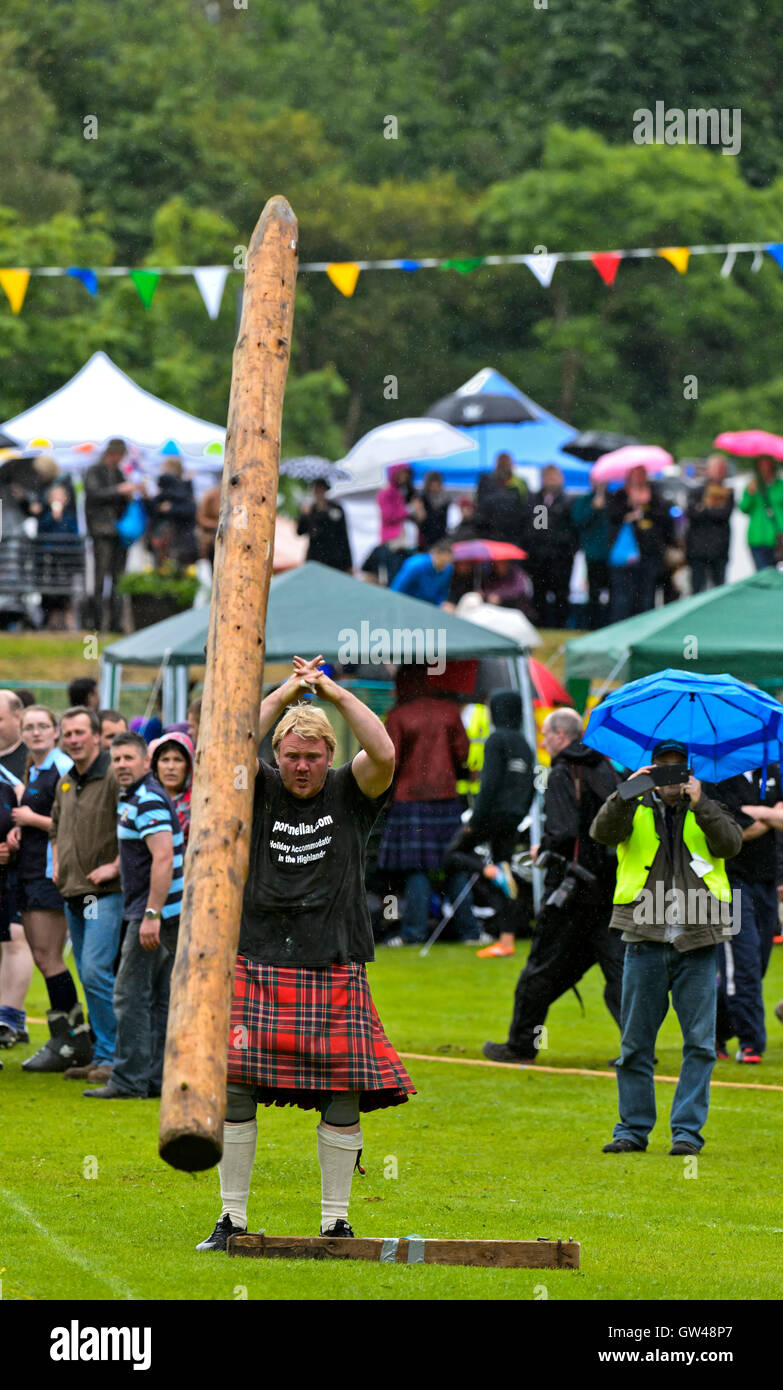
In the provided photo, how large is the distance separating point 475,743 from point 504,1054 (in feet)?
20.2

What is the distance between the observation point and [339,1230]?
20.1ft

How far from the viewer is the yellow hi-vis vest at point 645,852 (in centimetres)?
817

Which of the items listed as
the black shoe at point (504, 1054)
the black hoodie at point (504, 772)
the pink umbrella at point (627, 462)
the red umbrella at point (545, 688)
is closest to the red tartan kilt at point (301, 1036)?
the black shoe at point (504, 1054)

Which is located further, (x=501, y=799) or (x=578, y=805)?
(x=501, y=799)

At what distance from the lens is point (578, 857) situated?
1009cm

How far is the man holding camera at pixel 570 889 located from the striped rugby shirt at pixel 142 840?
1.77 meters

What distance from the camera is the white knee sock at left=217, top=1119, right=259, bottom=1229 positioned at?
602cm

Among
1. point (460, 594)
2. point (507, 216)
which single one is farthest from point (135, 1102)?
point (507, 216)

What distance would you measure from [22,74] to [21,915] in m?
38.2

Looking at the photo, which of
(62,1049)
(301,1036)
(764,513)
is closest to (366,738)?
(301,1036)

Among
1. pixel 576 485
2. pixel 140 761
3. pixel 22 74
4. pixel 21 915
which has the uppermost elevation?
pixel 22 74

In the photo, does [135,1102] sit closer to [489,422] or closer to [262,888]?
[262,888]

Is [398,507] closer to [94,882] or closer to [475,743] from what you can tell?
[475,743]

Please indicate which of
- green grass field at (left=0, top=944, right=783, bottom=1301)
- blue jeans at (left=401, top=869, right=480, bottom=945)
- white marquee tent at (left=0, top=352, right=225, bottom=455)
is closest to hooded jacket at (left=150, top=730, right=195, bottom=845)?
green grass field at (left=0, top=944, right=783, bottom=1301)
